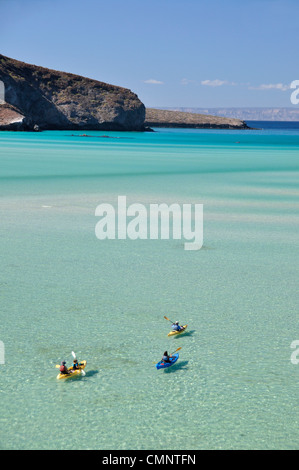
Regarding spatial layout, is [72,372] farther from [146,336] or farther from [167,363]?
[146,336]

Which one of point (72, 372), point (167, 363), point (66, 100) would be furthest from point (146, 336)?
point (66, 100)

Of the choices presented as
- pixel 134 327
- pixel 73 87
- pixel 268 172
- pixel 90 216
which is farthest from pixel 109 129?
pixel 134 327

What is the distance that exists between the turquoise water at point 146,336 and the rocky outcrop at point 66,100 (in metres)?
129

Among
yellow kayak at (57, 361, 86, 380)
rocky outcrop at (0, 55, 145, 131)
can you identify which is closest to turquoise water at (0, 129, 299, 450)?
yellow kayak at (57, 361, 86, 380)

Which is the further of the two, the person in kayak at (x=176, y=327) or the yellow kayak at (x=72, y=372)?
the person in kayak at (x=176, y=327)

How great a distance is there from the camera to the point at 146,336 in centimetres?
888

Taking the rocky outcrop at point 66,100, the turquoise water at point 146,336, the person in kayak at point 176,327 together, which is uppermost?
the rocky outcrop at point 66,100

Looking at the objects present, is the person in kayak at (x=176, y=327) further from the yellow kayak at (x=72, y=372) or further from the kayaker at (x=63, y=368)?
the kayaker at (x=63, y=368)

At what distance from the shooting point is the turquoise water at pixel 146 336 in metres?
6.45

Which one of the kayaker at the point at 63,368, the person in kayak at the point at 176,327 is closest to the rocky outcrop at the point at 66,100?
the person in kayak at the point at 176,327

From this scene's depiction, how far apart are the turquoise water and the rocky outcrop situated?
128829mm

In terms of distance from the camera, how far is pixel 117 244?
15.2m

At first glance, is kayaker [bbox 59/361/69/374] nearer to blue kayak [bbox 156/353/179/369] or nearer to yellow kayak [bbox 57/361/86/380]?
yellow kayak [bbox 57/361/86/380]

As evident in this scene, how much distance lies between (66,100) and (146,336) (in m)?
164
